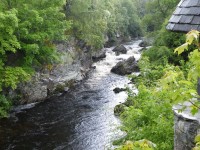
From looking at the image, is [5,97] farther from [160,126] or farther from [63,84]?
[160,126]

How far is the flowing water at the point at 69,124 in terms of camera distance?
1418 cm

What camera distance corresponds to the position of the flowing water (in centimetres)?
1418

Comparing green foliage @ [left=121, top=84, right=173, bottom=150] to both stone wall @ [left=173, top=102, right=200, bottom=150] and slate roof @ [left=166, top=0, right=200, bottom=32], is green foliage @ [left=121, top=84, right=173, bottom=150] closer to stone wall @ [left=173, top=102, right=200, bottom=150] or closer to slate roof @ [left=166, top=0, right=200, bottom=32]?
stone wall @ [left=173, top=102, right=200, bottom=150]

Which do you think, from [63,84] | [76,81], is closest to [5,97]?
[63,84]

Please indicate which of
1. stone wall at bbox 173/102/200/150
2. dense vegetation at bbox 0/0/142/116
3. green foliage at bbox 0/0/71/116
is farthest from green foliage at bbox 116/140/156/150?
green foliage at bbox 0/0/71/116

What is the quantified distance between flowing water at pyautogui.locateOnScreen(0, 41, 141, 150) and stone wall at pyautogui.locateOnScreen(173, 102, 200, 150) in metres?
5.28

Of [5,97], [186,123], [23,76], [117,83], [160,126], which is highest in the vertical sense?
[186,123]

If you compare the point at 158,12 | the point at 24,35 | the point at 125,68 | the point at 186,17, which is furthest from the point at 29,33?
the point at 158,12

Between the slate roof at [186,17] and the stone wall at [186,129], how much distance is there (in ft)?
5.11

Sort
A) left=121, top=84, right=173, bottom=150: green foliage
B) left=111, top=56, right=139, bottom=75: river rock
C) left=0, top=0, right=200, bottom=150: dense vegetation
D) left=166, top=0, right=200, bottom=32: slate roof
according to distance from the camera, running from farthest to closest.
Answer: left=111, top=56, right=139, bottom=75: river rock
left=121, top=84, right=173, bottom=150: green foliage
left=166, top=0, right=200, bottom=32: slate roof
left=0, top=0, right=200, bottom=150: dense vegetation

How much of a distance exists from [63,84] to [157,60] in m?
8.58

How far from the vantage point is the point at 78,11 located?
2712 centimetres

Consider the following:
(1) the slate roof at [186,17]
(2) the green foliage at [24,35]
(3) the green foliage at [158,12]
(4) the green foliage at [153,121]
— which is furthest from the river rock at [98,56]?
(1) the slate roof at [186,17]

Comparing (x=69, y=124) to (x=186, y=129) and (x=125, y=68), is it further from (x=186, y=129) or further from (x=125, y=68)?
(x=125, y=68)
